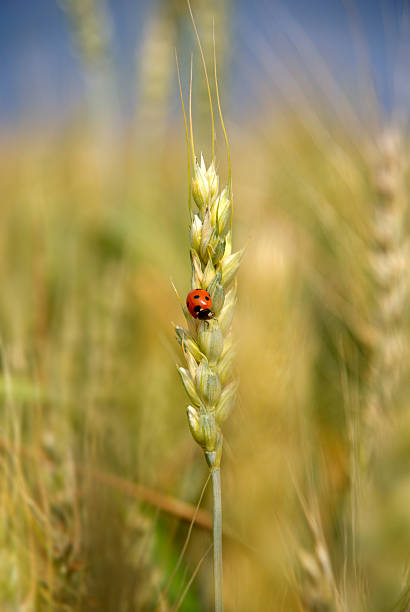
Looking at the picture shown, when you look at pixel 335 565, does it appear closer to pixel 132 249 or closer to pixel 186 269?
pixel 186 269

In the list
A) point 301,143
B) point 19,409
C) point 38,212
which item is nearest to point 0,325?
point 38,212

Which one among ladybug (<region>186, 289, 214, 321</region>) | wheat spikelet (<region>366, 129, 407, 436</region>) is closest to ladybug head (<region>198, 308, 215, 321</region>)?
ladybug (<region>186, 289, 214, 321</region>)

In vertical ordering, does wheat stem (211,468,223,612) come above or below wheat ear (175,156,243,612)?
below

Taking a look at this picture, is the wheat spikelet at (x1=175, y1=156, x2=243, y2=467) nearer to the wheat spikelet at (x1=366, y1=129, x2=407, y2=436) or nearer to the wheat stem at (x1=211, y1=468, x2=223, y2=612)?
the wheat stem at (x1=211, y1=468, x2=223, y2=612)

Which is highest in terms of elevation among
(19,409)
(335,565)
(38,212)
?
(38,212)

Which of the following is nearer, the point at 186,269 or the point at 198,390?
the point at 198,390

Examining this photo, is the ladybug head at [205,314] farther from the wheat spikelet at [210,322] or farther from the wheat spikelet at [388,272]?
the wheat spikelet at [388,272]

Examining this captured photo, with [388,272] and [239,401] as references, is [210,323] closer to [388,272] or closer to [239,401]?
[239,401]

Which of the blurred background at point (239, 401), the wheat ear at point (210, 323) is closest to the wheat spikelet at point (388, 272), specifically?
the blurred background at point (239, 401)

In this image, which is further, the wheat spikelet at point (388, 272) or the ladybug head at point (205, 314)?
the wheat spikelet at point (388, 272)
